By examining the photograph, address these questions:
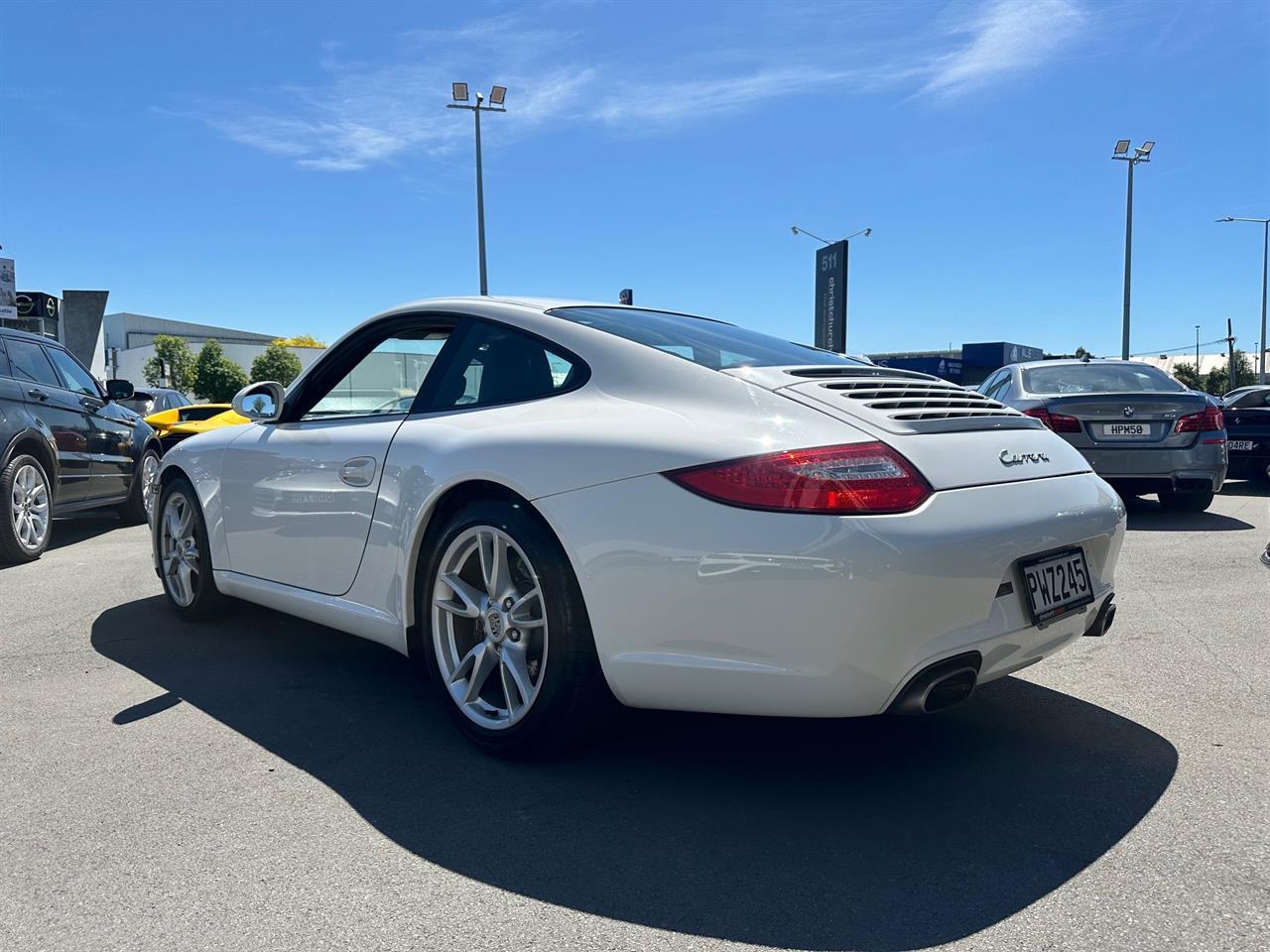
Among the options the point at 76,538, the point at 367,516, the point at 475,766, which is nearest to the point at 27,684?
the point at 367,516

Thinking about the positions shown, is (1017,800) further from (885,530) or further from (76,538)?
(76,538)

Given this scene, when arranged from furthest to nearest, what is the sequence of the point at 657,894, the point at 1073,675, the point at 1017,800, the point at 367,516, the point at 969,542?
the point at 1073,675 < the point at 367,516 < the point at 1017,800 < the point at 969,542 < the point at 657,894

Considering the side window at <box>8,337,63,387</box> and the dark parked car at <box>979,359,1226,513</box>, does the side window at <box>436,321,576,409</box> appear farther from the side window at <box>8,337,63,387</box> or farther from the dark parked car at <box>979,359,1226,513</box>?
the dark parked car at <box>979,359,1226,513</box>

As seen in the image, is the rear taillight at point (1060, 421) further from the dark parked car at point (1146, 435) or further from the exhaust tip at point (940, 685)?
the exhaust tip at point (940, 685)

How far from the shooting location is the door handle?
3369 millimetres

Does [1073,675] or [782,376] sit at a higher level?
A: [782,376]

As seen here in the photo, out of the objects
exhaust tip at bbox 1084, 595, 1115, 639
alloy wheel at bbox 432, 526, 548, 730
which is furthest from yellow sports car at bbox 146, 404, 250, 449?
exhaust tip at bbox 1084, 595, 1115, 639

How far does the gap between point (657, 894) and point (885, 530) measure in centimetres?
96

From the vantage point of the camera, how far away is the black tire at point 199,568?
4469 mm

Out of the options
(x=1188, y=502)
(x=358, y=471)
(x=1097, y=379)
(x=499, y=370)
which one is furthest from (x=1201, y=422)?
(x=358, y=471)

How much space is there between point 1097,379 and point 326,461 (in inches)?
283

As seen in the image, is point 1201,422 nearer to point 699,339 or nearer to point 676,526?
point 699,339

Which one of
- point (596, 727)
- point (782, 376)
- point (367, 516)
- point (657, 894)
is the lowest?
point (657, 894)

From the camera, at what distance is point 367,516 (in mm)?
3359
